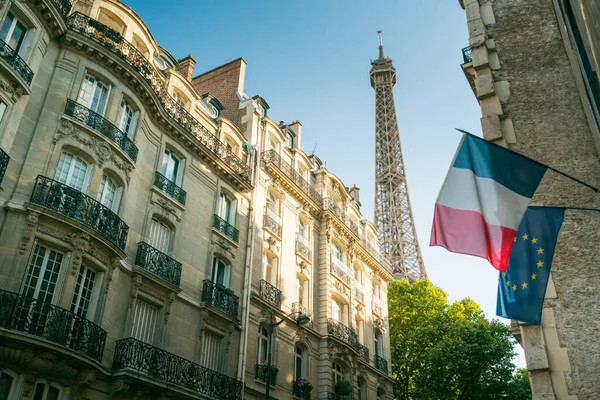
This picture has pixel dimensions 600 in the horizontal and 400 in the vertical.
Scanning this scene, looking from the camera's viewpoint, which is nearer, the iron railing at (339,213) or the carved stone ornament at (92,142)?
the carved stone ornament at (92,142)

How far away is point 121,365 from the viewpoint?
16.8 meters

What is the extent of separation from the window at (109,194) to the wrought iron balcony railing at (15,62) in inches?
147

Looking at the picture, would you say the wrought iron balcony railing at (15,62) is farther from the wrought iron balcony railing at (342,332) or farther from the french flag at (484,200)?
the wrought iron balcony railing at (342,332)

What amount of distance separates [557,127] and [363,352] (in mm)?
22367

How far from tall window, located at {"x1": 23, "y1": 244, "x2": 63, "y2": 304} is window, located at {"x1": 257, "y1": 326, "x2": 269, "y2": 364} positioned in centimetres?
1062

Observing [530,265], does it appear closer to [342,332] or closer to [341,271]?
[342,332]

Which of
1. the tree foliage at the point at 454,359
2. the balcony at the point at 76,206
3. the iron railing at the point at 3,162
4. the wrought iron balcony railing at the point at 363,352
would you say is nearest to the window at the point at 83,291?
the balcony at the point at 76,206

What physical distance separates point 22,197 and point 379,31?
11928 cm

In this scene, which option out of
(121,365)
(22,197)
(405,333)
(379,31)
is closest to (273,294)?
(121,365)

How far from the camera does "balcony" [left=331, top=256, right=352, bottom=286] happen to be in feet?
103

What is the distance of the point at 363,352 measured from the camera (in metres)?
31.8

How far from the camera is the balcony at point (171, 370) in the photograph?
17016 mm

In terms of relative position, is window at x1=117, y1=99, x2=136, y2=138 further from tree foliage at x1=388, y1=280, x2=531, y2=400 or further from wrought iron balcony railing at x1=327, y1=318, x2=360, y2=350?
tree foliage at x1=388, y1=280, x2=531, y2=400

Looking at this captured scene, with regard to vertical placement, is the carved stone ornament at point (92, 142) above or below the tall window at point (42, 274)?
above
